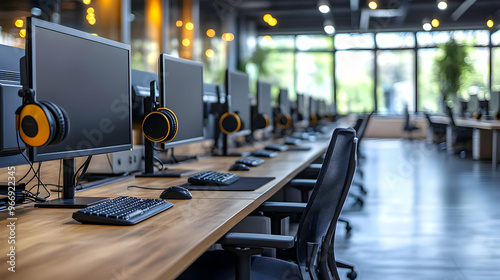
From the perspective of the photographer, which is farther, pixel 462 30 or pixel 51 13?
pixel 462 30

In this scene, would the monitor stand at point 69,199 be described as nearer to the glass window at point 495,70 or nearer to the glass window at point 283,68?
the glass window at point 283,68

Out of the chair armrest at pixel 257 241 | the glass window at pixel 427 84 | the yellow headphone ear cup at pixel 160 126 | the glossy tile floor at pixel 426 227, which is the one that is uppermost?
the glass window at pixel 427 84

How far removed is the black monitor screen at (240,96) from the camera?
3.66m

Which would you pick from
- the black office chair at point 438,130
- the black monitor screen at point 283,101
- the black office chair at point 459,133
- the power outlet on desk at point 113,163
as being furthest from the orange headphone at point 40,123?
the black office chair at point 438,130

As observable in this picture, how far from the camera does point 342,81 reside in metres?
16.3

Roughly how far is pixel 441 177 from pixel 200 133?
5.28 m

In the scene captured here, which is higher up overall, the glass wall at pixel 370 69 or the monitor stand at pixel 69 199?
the glass wall at pixel 370 69

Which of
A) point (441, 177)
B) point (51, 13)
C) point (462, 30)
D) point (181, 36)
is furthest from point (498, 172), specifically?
point (462, 30)

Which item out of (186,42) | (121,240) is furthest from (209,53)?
(121,240)

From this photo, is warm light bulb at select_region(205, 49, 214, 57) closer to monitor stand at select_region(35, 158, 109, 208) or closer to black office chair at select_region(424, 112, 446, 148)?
black office chair at select_region(424, 112, 446, 148)

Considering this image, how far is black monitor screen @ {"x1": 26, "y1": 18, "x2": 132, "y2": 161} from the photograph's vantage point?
1.54m

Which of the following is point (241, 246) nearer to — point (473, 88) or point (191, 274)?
point (191, 274)

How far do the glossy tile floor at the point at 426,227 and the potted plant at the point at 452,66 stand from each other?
6958mm

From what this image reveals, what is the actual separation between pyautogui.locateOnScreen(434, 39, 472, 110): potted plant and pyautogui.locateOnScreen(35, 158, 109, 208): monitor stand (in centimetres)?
1383
